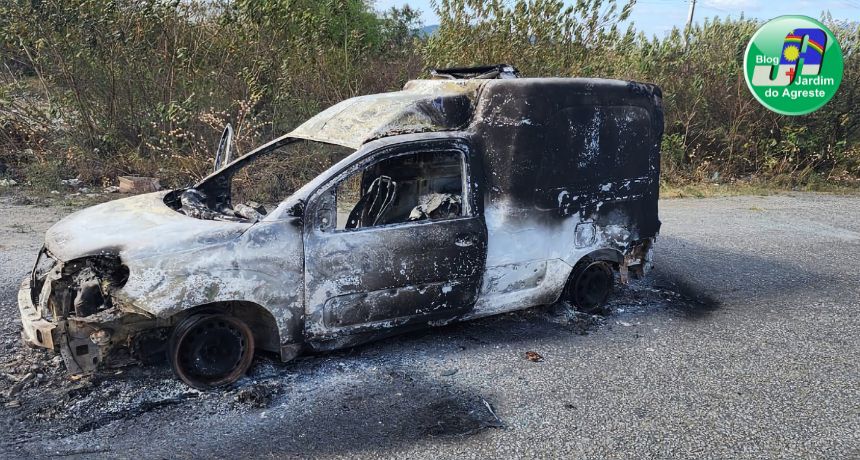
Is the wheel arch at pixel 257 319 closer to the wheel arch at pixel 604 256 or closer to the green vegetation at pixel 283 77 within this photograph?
the wheel arch at pixel 604 256

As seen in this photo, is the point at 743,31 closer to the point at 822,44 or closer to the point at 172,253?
the point at 822,44

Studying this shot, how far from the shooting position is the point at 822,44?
13.3 m

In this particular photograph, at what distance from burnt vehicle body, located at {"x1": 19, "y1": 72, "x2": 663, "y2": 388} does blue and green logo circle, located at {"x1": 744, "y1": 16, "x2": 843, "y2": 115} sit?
8898mm

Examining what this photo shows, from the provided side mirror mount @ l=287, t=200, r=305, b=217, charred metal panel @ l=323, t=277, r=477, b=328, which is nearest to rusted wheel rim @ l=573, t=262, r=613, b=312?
charred metal panel @ l=323, t=277, r=477, b=328

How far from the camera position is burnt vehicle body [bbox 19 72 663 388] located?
12.5 ft

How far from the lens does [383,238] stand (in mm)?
4277

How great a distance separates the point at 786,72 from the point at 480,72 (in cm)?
984

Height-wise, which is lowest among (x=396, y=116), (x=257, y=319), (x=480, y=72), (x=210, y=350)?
(x=210, y=350)

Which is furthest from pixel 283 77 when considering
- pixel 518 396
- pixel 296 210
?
pixel 518 396

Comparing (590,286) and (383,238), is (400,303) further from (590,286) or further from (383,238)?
(590,286)

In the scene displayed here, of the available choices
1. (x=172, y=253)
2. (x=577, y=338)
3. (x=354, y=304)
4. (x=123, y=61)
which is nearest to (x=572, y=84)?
(x=577, y=338)

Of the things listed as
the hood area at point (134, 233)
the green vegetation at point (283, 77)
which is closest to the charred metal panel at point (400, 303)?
the hood area at point (134, 233)

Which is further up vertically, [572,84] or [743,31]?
[743,31]

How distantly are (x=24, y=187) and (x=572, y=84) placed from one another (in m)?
8.58
